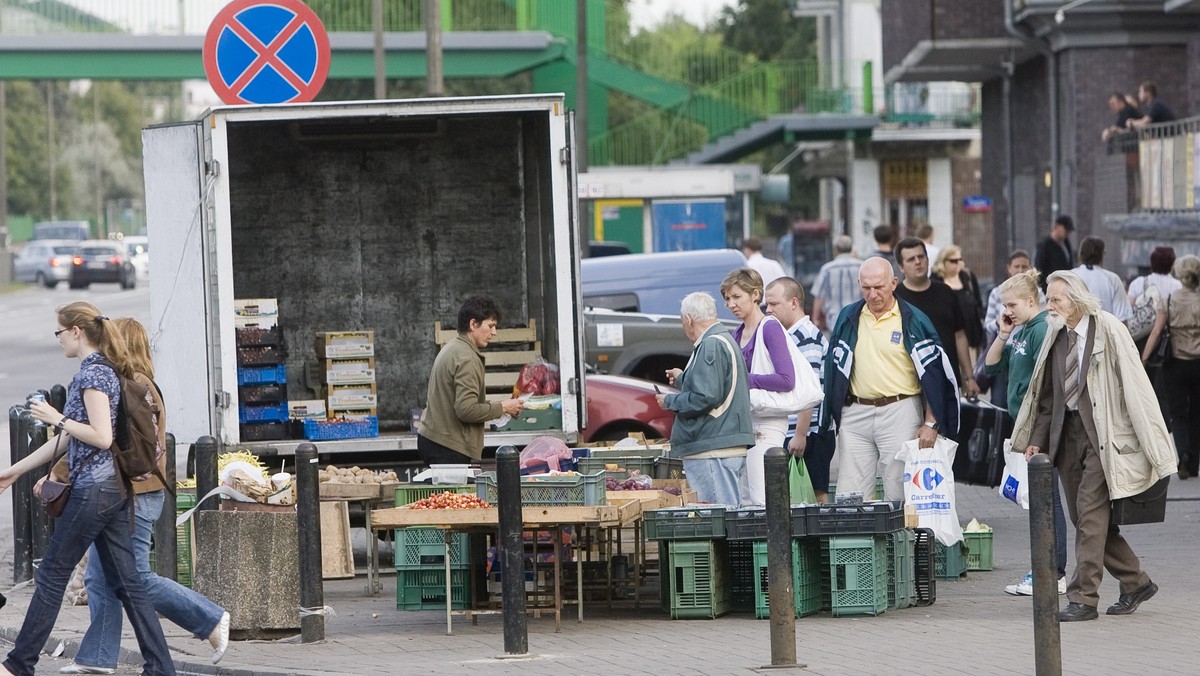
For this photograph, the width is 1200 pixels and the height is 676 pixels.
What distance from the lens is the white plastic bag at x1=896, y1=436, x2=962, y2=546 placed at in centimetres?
1032

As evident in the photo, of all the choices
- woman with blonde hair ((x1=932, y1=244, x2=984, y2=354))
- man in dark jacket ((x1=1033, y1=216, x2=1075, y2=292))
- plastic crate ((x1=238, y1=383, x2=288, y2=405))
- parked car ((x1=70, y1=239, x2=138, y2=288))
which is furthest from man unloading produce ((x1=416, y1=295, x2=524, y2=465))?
parked car ((x1=70, y1=239, x2=138, y2=288))

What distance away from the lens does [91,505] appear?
8031mm

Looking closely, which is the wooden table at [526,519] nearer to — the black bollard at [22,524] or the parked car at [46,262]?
the black bollard at [22,524]

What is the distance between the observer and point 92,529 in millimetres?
8094

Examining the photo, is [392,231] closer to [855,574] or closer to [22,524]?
[22,524]

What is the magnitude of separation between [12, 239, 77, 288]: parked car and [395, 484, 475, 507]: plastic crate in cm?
5260

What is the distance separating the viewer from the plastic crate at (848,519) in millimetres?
9391

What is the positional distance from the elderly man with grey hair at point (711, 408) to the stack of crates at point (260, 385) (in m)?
3.50

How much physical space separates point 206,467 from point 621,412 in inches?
183

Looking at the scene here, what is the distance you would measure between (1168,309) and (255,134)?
7103 mm

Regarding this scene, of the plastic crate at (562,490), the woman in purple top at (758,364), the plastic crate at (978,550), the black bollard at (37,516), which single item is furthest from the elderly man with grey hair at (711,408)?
the black bollard at (37,516)

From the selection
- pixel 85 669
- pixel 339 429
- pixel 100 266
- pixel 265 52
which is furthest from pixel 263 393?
pixel 100 266

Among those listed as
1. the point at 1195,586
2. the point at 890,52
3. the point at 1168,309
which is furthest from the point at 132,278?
the point at 1195,586

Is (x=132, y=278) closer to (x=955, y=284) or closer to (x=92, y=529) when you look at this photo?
(x=955, y=284)
